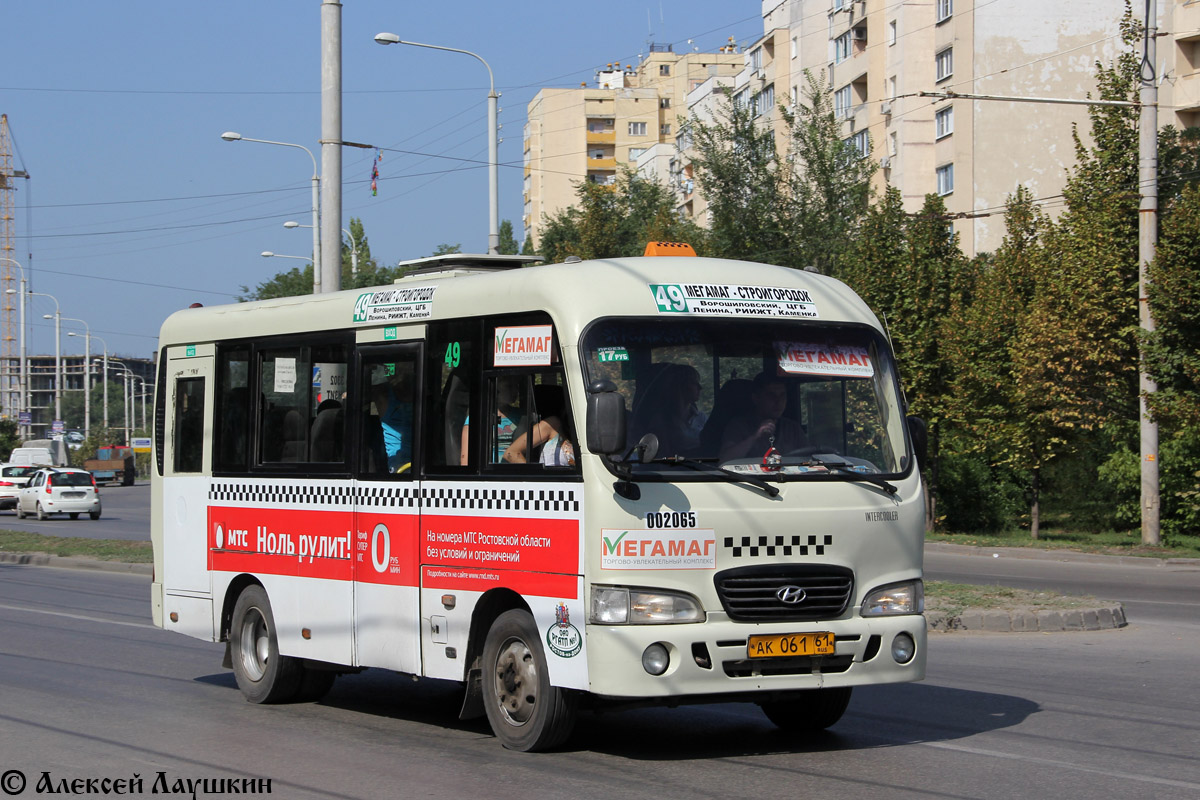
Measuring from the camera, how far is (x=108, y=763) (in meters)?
8.05

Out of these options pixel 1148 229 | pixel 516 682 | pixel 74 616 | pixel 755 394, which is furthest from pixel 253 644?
pixel 1148 229

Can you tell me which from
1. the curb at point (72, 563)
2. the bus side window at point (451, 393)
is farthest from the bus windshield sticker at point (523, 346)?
the curb at point (72, 563)

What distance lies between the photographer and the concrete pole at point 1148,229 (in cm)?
2728

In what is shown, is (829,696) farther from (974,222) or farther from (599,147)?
(599,147)

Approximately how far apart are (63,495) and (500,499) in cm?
4237

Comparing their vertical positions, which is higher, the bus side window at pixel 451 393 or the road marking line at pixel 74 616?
the bus side window at pixel 451 393

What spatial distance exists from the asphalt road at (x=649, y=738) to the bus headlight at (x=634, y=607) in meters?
0.81

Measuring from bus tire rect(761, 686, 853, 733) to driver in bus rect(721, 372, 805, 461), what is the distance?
1.56 meters

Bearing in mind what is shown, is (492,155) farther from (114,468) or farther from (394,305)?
(114,468)

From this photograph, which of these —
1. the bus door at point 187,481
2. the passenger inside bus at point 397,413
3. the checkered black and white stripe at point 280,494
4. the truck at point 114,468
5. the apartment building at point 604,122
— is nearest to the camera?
the passenger inside bus at point 397,413

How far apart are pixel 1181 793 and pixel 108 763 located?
18.5 feet

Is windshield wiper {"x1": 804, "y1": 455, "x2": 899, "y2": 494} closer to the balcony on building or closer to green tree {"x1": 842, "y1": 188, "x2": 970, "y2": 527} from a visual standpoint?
green tree {"x1": 842, "y1": 188, "x2": 970, "y2": 527}

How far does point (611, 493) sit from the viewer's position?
7.77 metres

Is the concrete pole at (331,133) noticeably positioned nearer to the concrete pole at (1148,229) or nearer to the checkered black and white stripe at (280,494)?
the checkered black and white stripe at (280,494)
